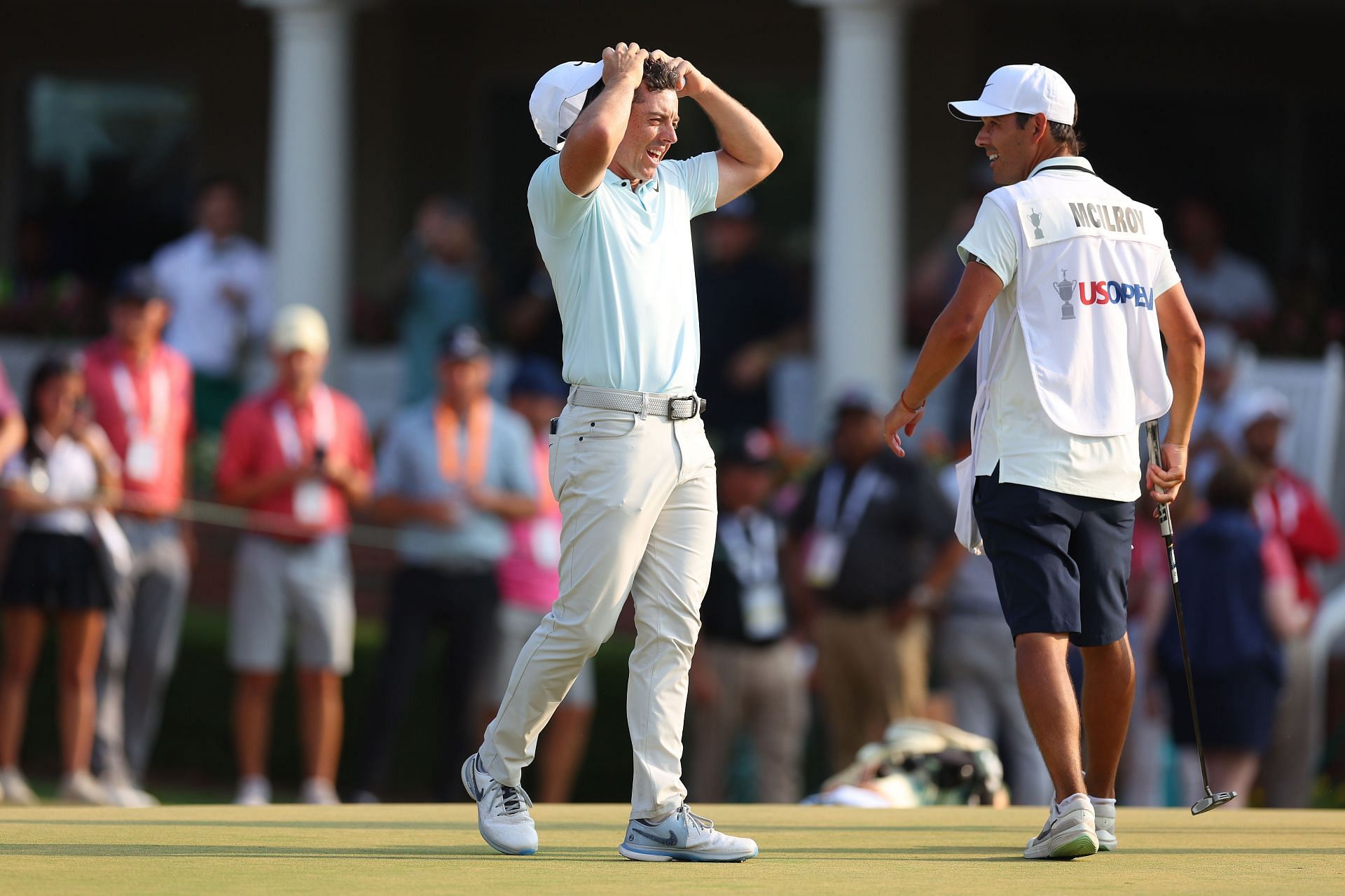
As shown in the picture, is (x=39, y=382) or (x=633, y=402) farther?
(x=39, y=382)

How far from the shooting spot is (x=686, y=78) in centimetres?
541

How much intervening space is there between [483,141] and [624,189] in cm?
1221

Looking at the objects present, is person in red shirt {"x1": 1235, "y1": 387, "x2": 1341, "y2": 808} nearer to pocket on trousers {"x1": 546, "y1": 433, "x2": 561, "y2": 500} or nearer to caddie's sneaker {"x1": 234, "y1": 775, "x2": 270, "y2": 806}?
caddie's sneaker {"x1": 234, "y1": 775, "x2": 270, "y2": 806}

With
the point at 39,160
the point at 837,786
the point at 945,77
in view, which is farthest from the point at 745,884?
the point at 39,160

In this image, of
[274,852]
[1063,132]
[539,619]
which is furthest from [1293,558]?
[274,852]

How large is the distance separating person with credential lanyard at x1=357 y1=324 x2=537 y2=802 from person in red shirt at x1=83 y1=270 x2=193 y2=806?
1.02 meters

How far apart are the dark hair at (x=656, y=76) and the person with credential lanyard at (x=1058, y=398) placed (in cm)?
84

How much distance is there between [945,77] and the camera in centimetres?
1620

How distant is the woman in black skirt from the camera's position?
9391 millimetres

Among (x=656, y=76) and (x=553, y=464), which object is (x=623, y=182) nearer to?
(x=656, y=76)

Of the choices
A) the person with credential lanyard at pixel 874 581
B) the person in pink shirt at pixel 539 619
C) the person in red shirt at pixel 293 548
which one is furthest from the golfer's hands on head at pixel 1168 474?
the person in red shirt at pixel 293 548

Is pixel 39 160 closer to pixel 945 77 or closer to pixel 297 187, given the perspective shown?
pixel 297 187

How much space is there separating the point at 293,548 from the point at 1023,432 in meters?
5.17

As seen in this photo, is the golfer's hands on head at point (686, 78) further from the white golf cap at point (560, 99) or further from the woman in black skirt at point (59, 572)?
the woman in black skirt at point (59, 572)
